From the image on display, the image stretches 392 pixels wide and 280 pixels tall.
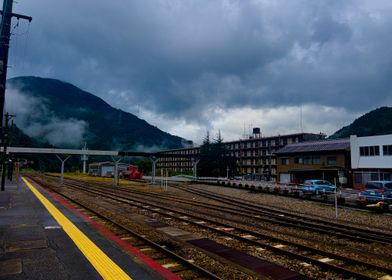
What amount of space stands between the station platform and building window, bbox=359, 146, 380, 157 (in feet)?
130

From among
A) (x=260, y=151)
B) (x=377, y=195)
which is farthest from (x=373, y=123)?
(x=377, y=195)

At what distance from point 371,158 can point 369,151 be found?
3.41 ft

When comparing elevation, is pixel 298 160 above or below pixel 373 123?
below

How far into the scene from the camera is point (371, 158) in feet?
135

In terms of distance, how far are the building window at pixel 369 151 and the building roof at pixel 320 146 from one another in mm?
2917

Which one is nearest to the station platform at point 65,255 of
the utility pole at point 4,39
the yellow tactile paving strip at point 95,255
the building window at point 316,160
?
the yellow tactile paving strip at point 95,255

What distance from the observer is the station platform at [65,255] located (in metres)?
6.77

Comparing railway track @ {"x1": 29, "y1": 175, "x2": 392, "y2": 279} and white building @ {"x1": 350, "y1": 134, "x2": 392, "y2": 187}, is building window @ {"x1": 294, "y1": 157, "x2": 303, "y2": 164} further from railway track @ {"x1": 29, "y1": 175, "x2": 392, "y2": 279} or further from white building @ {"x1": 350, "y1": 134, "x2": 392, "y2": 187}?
railway track @ {"x1": 29, "y1": 175, "x2": 392, "y2": 279}

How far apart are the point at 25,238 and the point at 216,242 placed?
6.21 m

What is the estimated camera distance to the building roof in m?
46.7

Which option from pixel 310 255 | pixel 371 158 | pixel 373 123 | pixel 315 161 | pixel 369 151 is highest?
pixel 373 123

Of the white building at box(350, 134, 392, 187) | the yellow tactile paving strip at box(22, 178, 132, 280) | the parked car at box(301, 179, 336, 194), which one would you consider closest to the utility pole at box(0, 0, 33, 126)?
the yellow tactile paving strip at box(22, 178, 132, 280)

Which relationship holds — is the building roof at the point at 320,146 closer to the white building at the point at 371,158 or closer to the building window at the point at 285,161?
the building window at the point at 285,161

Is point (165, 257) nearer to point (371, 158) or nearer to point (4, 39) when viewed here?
point (4, 39)
